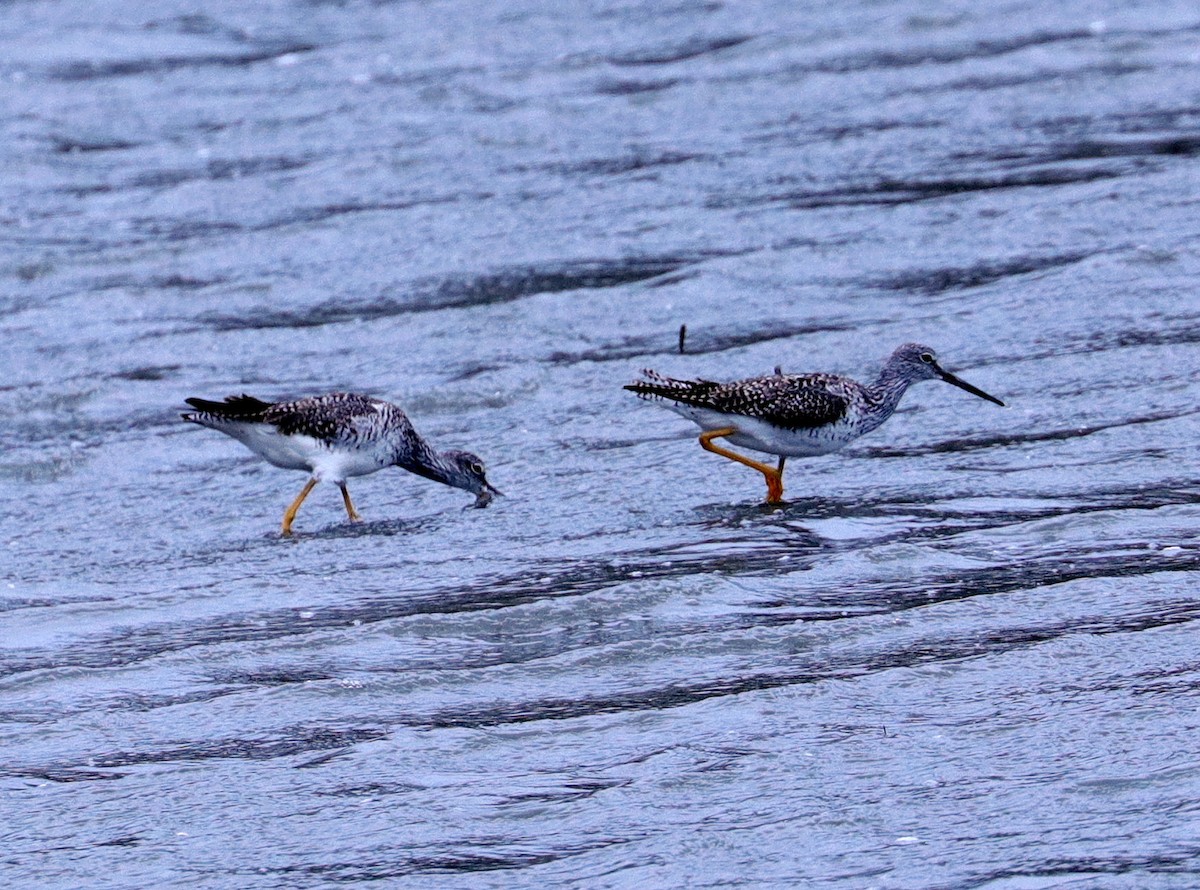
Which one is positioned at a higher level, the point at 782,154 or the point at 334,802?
the point at 782,154

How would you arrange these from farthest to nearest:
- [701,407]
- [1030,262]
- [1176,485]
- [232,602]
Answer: [1030,262], [701,407], [1176,485], [232,602]

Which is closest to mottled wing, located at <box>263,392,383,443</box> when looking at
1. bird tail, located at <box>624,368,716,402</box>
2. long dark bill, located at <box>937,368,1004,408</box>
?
bird tail, located at <box>624,368,716,402</box>

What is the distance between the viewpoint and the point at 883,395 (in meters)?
11.0

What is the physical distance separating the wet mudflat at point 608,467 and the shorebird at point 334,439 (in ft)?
0.86

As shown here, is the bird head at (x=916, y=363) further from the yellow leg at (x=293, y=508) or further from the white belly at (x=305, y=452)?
the yellow leg at (x=293, y=508)

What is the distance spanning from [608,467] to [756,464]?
0.94 meters

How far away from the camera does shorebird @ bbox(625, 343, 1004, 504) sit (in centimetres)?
1059

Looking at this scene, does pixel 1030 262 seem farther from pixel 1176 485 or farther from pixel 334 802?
pixel 334 802

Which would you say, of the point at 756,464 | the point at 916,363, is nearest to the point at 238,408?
the point at 756,464

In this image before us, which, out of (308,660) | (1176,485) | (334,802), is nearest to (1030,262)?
(1176,485)

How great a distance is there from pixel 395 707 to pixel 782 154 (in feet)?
33.3

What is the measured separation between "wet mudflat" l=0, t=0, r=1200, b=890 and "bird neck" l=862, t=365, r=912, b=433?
0.32 m

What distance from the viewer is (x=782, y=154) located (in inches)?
685

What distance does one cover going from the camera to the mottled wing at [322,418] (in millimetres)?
10820
